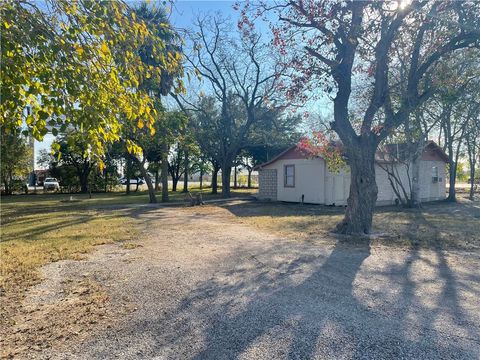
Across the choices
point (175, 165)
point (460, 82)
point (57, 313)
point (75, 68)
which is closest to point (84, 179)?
point (175, 165)

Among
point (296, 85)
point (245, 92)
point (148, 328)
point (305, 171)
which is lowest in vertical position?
point (148, 328)

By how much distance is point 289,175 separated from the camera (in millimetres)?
22359

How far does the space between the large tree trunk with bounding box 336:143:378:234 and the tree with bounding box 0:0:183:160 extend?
6.88 metres

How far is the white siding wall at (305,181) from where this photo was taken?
20250mm

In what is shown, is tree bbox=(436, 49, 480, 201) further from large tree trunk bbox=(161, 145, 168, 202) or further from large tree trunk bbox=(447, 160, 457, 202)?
large tree trunk bbox=(161, 145, 168, 202)

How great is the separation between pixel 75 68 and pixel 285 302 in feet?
11.3

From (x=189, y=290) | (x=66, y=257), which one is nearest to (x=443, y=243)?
(x=189, y=290)

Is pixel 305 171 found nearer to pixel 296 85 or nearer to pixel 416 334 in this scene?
pixel 296 85

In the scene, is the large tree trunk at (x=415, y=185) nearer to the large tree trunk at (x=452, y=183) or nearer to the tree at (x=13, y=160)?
the large tree trunk at (x=452, y=183)

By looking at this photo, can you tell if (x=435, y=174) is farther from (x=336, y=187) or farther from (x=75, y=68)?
(x=75, y=68)

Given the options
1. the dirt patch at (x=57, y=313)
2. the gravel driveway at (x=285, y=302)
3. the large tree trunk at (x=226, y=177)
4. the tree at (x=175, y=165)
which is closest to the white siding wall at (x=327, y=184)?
the large tree trunk at (x=226, y=177)

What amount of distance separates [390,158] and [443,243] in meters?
10.5

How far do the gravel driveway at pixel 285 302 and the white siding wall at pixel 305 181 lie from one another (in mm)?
12516

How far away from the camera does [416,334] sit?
11.7ft
